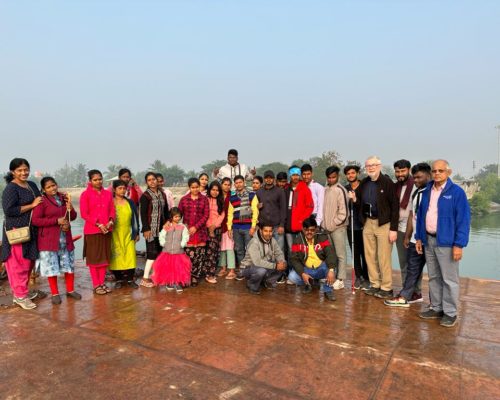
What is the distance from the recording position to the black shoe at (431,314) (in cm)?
336

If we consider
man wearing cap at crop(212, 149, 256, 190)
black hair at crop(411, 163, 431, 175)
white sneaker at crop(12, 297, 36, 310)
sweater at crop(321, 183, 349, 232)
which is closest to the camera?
white sneaker at crop(12, 297, 36, 310)

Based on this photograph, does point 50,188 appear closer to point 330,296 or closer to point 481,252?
point 330,296

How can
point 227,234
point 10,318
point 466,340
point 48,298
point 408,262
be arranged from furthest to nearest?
point 227,234 < point 48,298 < point 408,262 < point 10,318 < point 466,340

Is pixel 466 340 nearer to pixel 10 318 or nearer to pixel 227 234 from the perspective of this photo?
pixel 227 234

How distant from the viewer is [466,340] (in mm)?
2863

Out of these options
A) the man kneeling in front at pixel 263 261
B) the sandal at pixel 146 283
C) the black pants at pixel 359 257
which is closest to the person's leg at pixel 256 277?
the man kneeling in front at pixel 263 261

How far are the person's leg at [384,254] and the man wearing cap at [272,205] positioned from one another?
132cm

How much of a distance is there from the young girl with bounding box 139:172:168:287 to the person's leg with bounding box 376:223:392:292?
301cm

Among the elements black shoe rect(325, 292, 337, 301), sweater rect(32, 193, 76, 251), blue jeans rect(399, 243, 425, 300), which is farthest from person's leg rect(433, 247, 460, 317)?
sweater rect(32, 193, 76, 251)

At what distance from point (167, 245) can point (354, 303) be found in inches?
99.7

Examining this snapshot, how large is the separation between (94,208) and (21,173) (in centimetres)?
86

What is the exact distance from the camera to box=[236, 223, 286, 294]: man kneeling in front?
4.29 m

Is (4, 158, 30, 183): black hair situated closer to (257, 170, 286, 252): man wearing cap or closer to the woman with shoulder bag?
the woman with shoulder bag

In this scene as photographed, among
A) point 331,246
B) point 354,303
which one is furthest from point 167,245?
point 354,303
